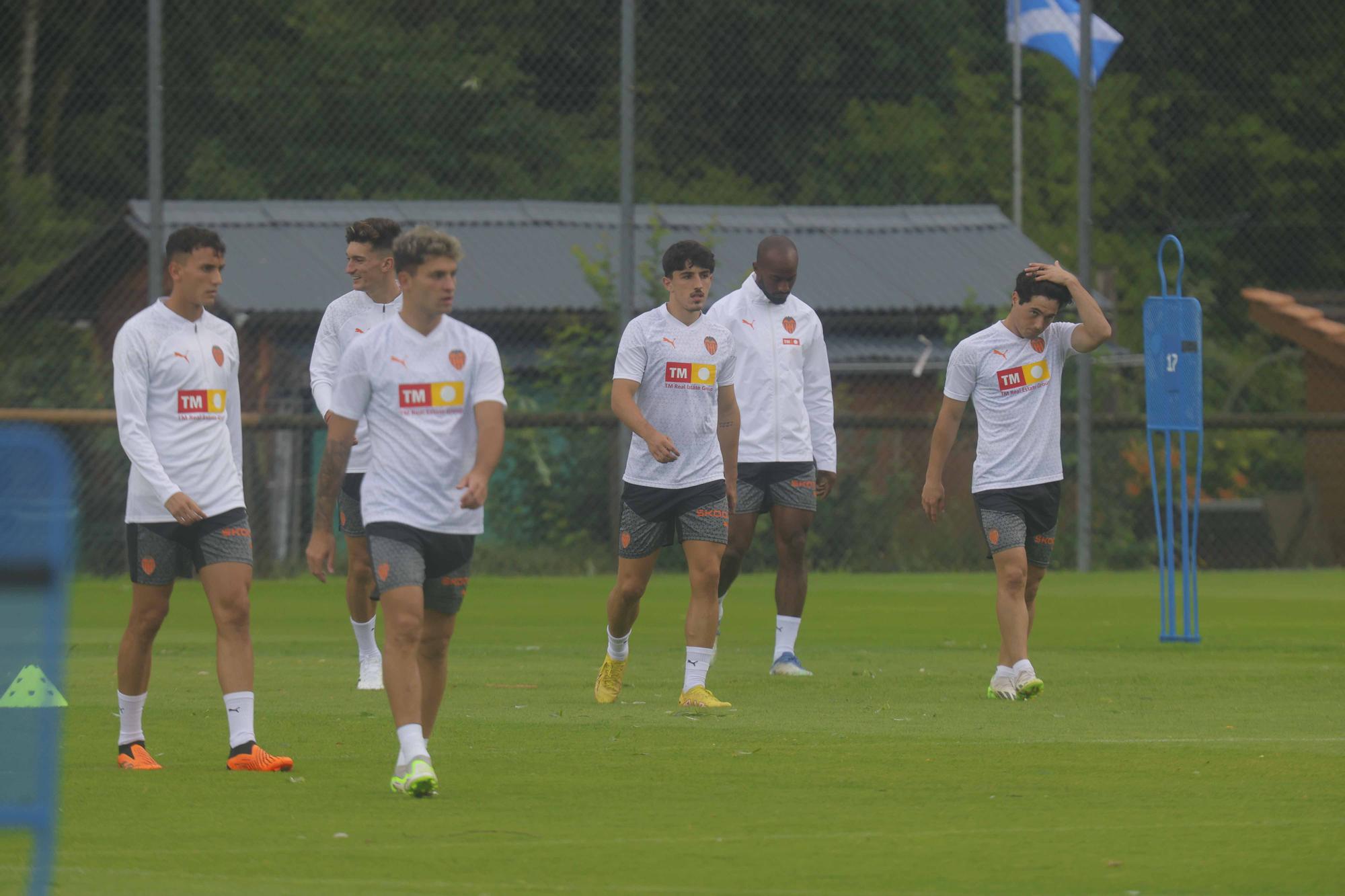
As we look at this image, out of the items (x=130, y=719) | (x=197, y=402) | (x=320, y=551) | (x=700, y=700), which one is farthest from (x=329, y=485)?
(x=700, y=700)

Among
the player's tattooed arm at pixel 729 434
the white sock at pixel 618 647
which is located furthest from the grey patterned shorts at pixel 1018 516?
the white sock at pixel 618 647

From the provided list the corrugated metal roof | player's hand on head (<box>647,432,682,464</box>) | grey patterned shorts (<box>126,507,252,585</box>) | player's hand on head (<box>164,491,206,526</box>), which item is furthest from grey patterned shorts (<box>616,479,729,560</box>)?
the corrugated metal roof

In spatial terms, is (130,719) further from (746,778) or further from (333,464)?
(746,778)

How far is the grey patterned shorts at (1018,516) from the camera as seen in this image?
9.91 meters

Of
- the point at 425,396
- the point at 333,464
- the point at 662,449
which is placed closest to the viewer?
the point at 425,396

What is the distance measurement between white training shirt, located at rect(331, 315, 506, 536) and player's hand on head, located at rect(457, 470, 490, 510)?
12cm

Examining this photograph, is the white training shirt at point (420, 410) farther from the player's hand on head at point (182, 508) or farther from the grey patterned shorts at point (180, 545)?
the grey patterned shorts at point (180, 545)

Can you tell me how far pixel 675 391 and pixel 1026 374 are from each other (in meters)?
1.74

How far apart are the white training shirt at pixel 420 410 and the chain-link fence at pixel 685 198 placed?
11.0m

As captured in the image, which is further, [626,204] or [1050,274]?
[626,204]

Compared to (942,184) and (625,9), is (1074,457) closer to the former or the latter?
(625,9)

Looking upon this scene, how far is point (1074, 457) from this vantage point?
63.1ft

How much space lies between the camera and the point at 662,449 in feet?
29.9

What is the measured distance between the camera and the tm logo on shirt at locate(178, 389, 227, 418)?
7.70 meters
